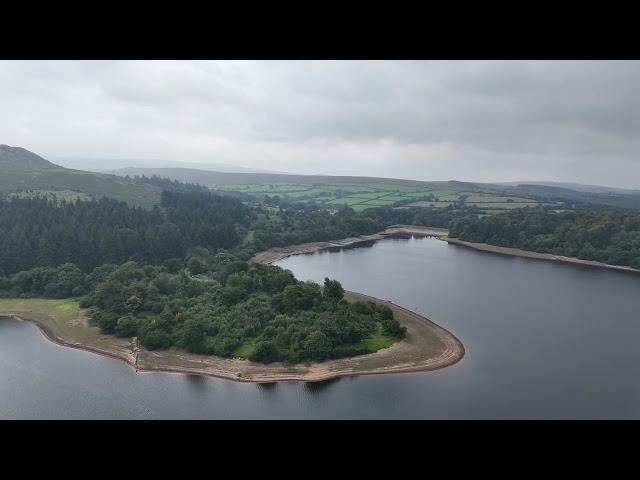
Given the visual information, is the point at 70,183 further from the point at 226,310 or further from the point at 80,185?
the point at 226,310

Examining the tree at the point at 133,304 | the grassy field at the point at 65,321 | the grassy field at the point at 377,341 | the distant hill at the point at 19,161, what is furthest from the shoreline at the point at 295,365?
the distant hill at the point at 19,161

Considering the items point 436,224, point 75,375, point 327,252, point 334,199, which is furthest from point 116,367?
point 334,199

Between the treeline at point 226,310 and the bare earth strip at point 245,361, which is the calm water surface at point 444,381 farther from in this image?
the treeline at point 226,310

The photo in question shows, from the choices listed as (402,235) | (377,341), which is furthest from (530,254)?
(377,341)

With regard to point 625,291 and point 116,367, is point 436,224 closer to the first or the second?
point 625,291

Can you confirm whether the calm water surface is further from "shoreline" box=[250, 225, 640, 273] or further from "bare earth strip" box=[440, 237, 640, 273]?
"shoreline" box=[250, 225, 640, 273]
